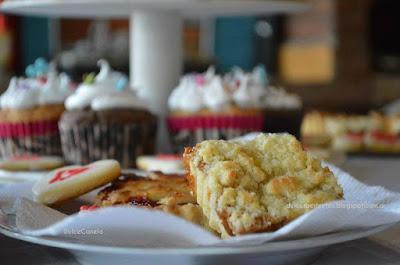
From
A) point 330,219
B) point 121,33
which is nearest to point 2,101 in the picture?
point 330,219

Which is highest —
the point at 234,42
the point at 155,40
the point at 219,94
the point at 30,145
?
the point at 155,40

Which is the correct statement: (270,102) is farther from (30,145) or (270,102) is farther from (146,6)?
(30,145)

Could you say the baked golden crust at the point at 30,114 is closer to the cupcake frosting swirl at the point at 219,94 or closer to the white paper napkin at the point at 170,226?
the cupcake frosting swirl at the point at 219,94

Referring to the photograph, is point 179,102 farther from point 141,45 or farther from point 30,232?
point 30,232

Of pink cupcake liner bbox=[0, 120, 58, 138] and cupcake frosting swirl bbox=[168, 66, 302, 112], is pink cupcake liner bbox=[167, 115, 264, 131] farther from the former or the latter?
pink cupcake liner bbox=[0, 120, 58, 138]

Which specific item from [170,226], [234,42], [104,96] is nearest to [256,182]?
[170,226]

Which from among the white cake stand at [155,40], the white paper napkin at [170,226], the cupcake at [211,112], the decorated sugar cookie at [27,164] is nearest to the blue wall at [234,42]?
the white cake stand at [155,40]
